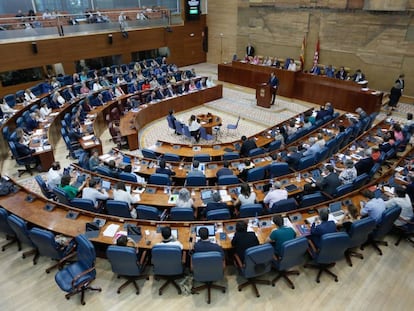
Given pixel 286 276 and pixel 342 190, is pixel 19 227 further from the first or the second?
pixel 342 190

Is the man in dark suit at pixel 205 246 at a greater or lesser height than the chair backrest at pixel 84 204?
greater

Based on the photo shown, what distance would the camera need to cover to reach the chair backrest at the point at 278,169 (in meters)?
8.26

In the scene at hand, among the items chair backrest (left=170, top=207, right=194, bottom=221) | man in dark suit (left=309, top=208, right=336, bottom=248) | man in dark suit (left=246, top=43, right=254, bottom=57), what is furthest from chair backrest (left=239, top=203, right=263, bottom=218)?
man in dark suit (left=246, top=43, right=254, bottom=57)

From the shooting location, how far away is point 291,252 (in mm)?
5297

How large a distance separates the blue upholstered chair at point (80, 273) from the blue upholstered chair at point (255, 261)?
2513mm

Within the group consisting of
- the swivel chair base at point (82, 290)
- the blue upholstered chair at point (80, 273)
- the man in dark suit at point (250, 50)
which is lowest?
the swivel chair base at point (82, 290)

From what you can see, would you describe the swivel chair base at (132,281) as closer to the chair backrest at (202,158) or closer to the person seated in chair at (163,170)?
the person seated in chair at (163,170)

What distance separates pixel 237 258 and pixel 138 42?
60.4ft

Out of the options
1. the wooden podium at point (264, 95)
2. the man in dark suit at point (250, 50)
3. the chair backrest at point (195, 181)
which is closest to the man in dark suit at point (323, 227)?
the chair backrest at point (195, 181)

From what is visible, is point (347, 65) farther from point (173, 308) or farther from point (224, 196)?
point (173, 308)

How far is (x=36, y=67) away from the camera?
54.4 feet

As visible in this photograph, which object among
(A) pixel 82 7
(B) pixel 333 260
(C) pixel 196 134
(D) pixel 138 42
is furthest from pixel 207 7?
(B) pixel 333 260

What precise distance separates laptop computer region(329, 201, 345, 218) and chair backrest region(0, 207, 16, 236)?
657cm

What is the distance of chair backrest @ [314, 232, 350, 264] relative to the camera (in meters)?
5.35
